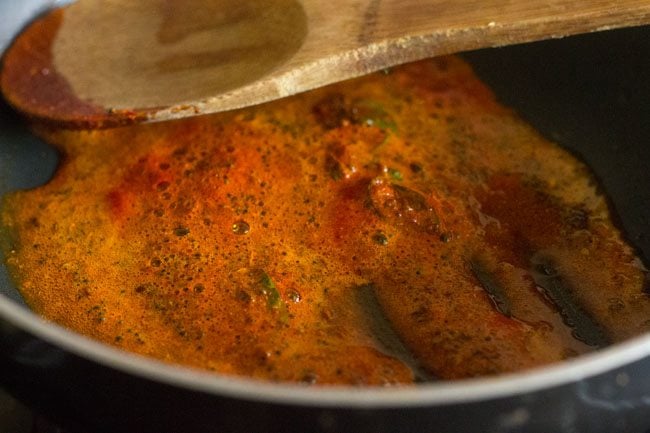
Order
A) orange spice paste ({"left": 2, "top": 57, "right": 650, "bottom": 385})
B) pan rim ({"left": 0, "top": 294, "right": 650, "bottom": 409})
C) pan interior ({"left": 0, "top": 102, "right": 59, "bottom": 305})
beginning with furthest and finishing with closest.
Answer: pan interior ({"left": 0, "top": 102, "right": 59, "bottom": 305}) → orange spice paste ({"left": 2, "top": 57, "right": 650, "bottom": 385}) → pan rim ({"left": 0, "top": 294, "right": 650, "bottom": 409})

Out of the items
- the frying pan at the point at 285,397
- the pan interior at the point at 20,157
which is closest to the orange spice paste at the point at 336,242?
the pan interior at the point at 20,157

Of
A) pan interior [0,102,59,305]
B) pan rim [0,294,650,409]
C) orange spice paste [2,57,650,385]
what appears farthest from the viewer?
pan interior [0,102,59,305]

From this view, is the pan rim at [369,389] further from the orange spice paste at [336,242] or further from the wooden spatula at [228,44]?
the wooden spatula at [228,44]

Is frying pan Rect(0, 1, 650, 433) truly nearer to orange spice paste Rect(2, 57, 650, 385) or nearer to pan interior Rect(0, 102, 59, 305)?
orange spice paste Rect(2, 57, 650, 385)

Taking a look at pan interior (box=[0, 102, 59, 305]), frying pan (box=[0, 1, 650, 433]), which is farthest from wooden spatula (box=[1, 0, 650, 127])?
frying pan (box=[0, 1, 650, 433])

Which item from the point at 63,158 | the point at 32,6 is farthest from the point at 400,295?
the point at 32,6

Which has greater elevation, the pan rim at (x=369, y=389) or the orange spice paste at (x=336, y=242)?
the pan rim at (x=369, y=389)

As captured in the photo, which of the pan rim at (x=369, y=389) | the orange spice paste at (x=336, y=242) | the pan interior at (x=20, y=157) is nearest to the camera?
the pan rim at (x=369, y=389)
